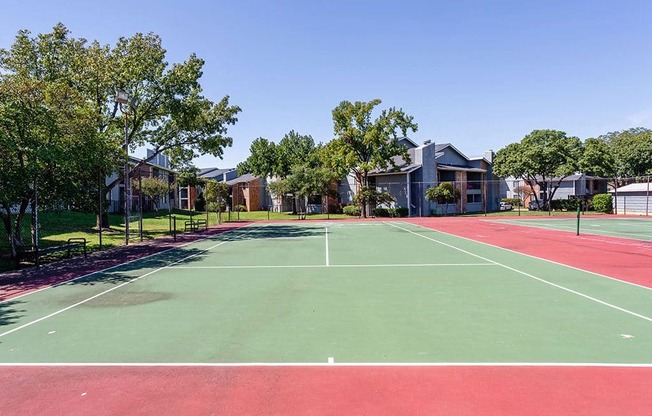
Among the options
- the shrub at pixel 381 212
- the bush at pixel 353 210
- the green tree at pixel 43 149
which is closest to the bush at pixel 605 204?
the shrub at pixel 381 212

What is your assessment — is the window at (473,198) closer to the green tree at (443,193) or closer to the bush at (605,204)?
the green tree at (443,193)

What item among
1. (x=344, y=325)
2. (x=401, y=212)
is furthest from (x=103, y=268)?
(x=401, y=212)

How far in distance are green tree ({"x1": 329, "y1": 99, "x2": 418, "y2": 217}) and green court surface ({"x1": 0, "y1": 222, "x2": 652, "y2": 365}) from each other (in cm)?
2996

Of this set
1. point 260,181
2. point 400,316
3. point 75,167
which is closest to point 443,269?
point 400,316

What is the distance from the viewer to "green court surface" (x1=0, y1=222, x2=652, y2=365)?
6082 mm

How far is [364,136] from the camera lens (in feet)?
142

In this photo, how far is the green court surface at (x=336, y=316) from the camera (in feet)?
20.0

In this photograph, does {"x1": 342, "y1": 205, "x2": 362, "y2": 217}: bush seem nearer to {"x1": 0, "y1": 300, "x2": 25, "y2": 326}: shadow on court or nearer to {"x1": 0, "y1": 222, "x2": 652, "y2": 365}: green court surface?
{"x1": 0, "y1": 222, "x2": 652, "y2": 365}: green court surface

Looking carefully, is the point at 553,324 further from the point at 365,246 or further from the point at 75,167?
the point at 75,167

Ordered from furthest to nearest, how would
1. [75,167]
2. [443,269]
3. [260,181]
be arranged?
1. [260,181]
2. [75,167]
3. [443,269]

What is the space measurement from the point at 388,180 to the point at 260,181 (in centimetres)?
2288

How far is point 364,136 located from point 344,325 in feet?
122

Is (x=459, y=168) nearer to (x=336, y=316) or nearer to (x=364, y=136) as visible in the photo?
(x=364, y=136)
